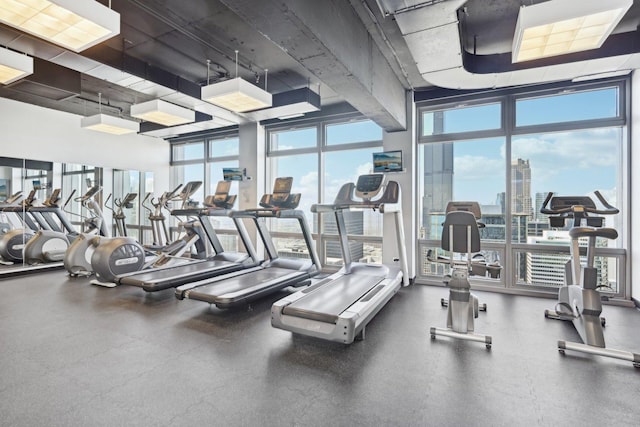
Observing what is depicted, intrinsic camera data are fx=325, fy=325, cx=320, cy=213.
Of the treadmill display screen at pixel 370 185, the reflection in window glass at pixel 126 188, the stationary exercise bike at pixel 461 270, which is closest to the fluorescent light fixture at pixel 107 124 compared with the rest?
the reflection in window glass at pixel 126 188

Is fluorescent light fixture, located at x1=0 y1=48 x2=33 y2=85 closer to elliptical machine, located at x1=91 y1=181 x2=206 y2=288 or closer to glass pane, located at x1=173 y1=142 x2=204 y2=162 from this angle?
elliptical machine, located at x1=91 y1=181 x2=206 y2=288

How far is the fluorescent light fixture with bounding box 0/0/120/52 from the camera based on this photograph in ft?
8.99

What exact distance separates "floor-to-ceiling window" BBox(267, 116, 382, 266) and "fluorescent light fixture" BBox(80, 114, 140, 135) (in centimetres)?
288

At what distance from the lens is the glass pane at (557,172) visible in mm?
4788

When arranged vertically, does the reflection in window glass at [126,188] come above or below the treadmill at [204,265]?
above

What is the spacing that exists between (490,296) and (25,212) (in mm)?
8788

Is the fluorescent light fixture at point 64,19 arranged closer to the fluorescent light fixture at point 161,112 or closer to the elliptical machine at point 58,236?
the fluorescent light fixture at point 161,112

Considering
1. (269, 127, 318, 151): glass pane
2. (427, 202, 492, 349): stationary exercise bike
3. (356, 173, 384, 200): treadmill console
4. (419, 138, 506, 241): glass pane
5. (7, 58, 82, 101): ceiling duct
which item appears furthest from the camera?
(269, 127, 318, 151): glass pane

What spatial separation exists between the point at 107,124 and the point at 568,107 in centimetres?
786

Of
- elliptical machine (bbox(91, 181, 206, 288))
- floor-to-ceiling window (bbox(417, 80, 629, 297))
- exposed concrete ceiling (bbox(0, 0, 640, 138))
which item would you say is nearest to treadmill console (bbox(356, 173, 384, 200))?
exposed concrete ceiling (bbox(0, 0, 640, 138))

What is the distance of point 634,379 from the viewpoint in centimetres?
250

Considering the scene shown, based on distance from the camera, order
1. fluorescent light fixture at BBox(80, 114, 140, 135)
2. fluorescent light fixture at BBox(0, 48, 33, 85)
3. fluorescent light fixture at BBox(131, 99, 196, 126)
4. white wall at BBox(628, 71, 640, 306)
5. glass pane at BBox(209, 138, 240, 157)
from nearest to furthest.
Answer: fluorescent light fixture at BBox(0, 48, 33, 85), white wall at BBox(628, 71, 640, 306), fluorescent light fixture at BBox(131, 99, 196, 126), fluorescent light fixture at BBox(80, 114, 140, 135), glass pane at BBox(209, 138, 240, 157)

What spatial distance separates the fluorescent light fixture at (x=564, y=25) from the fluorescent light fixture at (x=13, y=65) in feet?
17.9

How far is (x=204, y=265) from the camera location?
570cm
